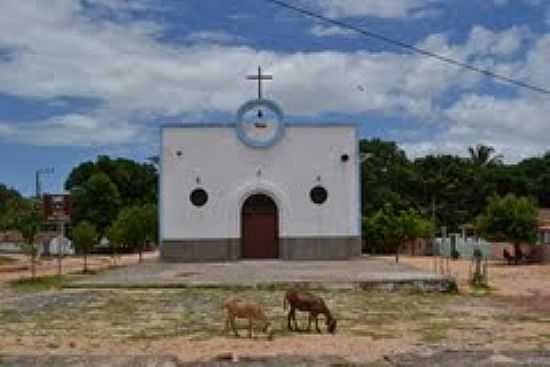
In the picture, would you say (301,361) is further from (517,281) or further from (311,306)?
(517,281)

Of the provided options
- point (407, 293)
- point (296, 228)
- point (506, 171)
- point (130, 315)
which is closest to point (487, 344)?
point (130, 315)

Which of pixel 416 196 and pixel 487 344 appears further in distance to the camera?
pixel 416 196

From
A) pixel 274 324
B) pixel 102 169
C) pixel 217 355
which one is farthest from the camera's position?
pixel 102 169

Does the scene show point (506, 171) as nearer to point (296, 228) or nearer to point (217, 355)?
point (296, 228)

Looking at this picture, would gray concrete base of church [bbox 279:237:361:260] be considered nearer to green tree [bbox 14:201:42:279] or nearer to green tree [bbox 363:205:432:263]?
green tree [bbox 14:201:42:279]

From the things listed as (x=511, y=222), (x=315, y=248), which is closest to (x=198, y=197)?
(x=315, y=248)

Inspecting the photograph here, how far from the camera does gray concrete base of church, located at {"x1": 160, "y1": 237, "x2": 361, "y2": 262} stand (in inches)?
1293

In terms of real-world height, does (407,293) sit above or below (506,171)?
below

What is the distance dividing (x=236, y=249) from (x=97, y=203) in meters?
39.1

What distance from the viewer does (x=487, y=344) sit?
38.4 feet

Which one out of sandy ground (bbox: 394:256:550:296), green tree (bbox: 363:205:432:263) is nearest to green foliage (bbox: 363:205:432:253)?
green tree (bbox: 363:205:432:263)

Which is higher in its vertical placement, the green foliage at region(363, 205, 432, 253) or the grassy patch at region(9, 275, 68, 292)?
the green foliage at region(363, 205, 432, 253)

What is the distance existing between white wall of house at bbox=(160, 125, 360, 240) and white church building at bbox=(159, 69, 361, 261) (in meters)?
0.04

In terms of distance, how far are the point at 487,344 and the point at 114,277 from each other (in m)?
14.1
